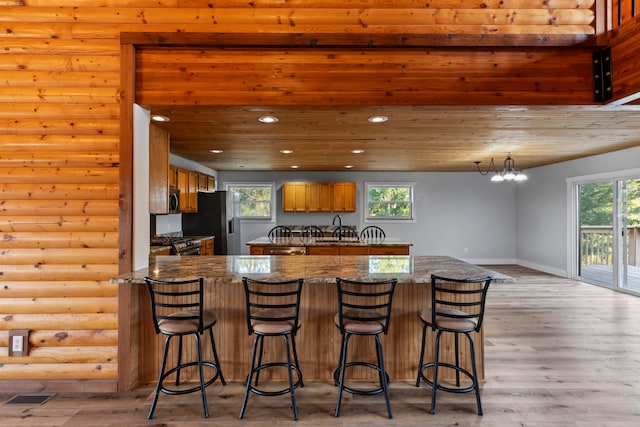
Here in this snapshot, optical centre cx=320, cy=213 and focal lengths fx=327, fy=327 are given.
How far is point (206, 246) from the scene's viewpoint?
573cm

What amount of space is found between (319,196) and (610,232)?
5.73 metres

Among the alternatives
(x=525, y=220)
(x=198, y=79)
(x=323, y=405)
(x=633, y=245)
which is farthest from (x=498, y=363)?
(x=525, y=220)

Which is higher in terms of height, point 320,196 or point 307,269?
point 320,196

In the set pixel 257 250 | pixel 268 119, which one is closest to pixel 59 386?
pixel 257 250

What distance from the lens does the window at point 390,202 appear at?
27.2 feet

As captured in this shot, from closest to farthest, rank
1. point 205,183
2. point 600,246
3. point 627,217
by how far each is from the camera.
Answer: point 627,217 < point 600,246 < point 205,183

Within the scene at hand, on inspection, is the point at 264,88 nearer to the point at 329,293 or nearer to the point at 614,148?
the point at 329,293

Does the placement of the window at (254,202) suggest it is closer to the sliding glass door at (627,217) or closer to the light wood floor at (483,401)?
the light wood floor at (483,401)

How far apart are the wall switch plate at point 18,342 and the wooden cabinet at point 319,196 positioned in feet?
18.2

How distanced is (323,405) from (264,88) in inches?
96.2

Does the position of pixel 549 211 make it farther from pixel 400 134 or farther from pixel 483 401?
pixel 483 401

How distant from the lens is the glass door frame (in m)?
5.47

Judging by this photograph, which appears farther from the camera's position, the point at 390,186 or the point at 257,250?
the point at 390,186

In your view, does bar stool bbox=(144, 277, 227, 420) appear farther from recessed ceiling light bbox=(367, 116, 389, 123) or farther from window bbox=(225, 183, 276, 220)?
window bbox=(225, 183, 276, 220)
